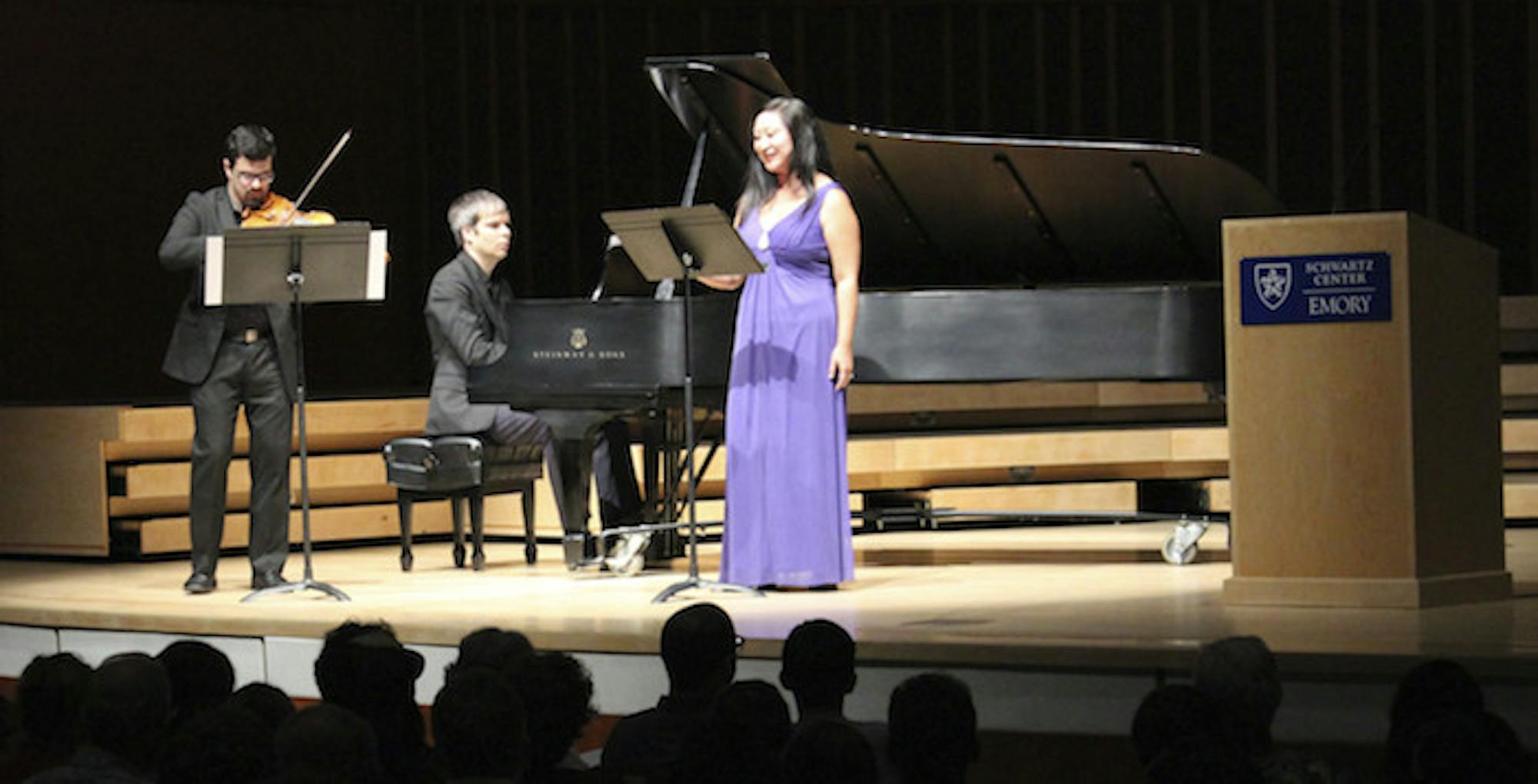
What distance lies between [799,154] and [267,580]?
6.58ft

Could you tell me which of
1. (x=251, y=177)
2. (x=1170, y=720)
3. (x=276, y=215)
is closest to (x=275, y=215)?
(x=276, y=215)

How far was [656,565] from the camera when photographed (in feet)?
23.2

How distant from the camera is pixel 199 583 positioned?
6359 mm

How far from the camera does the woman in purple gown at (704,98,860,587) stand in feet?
19.5

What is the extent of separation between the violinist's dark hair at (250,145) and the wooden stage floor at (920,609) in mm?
1244

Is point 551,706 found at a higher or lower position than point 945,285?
lower

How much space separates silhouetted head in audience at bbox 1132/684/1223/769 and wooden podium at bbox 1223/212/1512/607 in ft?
8.07

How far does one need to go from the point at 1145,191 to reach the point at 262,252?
2703 mm

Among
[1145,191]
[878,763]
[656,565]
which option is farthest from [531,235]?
[878,763]

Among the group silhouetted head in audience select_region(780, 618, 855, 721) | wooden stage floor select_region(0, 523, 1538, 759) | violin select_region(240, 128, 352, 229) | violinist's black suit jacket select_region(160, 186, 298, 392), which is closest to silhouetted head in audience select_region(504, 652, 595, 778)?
silhouetted head in audience select_region(780, 618, 855, 721)

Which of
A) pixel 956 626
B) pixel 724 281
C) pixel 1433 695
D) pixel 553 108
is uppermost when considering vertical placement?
pixel 553 108

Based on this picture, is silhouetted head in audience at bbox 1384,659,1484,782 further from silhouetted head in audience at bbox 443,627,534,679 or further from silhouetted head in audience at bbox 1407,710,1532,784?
silhouetted head in audience at bbox 443,627,534,679

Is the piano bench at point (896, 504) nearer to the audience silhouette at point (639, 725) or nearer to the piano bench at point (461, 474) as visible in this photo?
the piano bench at point (461, 474)

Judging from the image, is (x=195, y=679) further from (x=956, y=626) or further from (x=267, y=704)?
(x=956, y=626)
